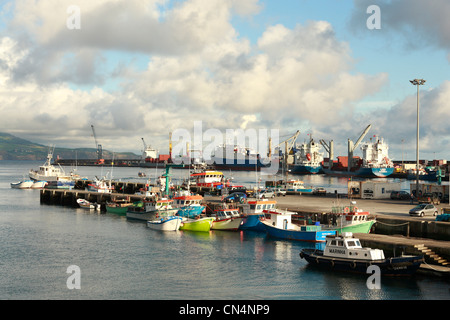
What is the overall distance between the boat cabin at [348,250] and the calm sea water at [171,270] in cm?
144

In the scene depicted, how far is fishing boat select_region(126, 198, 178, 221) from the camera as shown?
190ft

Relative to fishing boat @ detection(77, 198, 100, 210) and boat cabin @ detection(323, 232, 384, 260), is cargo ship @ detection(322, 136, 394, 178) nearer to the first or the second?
fishing boat @ detection(77, 198, 100, 210)

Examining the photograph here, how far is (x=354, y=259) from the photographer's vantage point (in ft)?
108

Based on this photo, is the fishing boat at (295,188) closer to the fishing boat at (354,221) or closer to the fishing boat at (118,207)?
the fishing boat at (118,207)

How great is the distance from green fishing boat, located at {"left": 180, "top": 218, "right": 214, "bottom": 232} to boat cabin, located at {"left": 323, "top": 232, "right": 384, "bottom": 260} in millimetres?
19645

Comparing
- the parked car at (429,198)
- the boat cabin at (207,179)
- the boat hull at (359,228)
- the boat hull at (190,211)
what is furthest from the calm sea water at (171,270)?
the boat cabin at (207,179)

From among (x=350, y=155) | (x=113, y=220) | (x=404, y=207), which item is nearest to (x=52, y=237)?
(x=113, y=220)

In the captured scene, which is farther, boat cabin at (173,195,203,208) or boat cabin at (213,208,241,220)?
boat cabin at (173,195,203,208)

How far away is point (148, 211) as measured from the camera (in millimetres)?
61344

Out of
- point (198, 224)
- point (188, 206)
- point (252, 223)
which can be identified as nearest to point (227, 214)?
point (252, 223)

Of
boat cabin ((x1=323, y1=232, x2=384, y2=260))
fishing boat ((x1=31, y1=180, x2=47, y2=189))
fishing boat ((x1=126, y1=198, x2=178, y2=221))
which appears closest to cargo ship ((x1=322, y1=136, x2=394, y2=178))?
fishing boat ((x1=31, y1=180, x2=47, y2=189))

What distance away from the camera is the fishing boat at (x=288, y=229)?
44.2m

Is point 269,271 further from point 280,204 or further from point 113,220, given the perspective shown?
point 113,220
